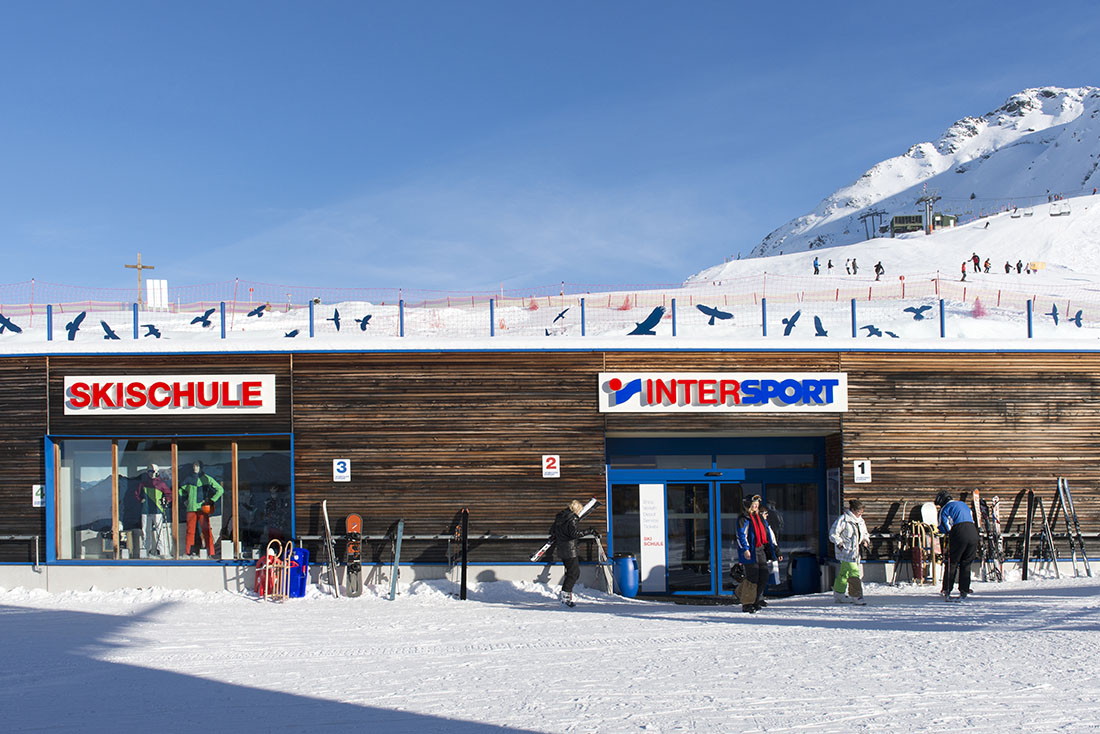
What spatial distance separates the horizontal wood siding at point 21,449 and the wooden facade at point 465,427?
0.07ft

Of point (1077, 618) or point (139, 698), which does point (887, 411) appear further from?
point (139, 698)

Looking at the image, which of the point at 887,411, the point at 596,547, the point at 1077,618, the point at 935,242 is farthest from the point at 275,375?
the point at 935,242

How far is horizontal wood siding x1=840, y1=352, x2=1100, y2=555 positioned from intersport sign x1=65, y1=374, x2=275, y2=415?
955cm

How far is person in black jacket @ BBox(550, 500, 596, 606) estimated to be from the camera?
42.8ft

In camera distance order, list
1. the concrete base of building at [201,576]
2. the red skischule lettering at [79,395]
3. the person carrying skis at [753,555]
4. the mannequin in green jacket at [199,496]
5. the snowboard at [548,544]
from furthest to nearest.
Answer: the mannequin in green jacket at [199,496]
the red skischule lettering at [79,395]
the concrete base of building at [201,576]
the snowboard at [548,544]
the person carrying skis at [753,555]

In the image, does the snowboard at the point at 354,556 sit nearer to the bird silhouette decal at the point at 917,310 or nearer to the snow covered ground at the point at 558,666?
the snow covered ground at the point at 558,666

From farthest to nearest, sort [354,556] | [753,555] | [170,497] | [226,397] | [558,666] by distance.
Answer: [170,497], [226,397], [354,556], [753,555], [558,666]

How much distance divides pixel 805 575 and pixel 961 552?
138 inches

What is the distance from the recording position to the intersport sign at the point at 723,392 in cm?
1498

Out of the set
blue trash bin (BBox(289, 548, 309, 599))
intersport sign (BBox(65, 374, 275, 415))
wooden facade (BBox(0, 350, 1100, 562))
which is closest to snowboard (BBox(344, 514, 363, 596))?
wooden facade (BBox(0, 350, 1100, 562))

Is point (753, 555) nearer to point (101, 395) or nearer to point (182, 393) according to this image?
point (182, 393)

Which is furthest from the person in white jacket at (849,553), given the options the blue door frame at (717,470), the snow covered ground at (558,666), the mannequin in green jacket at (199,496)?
the mannequin in green jacket at (199,496)

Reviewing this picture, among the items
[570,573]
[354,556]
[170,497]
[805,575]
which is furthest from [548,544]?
[170,497]

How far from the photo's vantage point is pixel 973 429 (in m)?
15.4
